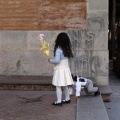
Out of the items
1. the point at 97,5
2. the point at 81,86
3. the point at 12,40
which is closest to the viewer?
the point at 81,86

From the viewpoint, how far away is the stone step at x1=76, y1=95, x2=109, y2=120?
269 inches

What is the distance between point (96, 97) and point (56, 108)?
155 centimetres

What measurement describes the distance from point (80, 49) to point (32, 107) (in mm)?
4596

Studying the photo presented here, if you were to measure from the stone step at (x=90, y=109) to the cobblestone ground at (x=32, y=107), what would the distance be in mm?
158

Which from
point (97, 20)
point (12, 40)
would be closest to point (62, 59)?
A: point (97, 20)

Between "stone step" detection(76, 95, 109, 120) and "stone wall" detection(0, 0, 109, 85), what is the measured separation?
119 inches

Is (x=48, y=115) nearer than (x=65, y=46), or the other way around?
(x=48, y=115)

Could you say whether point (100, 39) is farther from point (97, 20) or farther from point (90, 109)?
point (90, 109)

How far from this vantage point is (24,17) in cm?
1262

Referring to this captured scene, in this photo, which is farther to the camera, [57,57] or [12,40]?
[12,40]

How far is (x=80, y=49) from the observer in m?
12.4

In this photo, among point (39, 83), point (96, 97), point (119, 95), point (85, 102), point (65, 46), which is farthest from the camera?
point (119, 95)

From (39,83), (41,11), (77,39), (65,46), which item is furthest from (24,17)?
(65,46)

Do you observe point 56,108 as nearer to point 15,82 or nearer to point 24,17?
point 15,82
